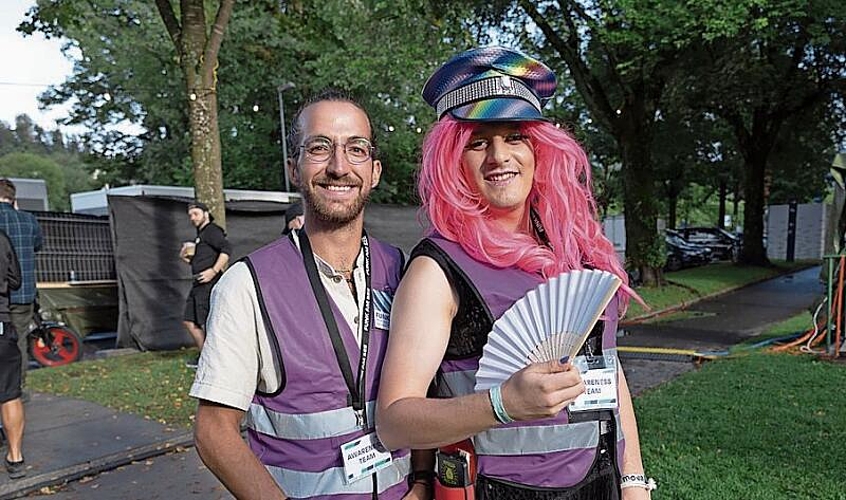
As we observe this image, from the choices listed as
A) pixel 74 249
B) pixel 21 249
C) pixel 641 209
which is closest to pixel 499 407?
pixel 21 249

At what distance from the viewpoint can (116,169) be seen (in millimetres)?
26578

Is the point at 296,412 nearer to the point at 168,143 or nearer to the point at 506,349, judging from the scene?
the point at 506,349

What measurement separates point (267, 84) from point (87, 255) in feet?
34.8

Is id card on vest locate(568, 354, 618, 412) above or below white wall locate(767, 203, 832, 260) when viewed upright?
above

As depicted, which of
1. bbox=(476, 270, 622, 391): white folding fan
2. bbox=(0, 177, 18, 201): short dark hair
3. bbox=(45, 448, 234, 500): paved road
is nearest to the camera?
bbox=(476, 270, 622, 391): white folding fan

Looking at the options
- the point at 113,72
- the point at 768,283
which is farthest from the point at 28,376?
the point at 768,283

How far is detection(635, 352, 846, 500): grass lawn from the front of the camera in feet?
12.7

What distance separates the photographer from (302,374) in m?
1.52

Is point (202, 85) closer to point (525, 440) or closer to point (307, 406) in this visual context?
point (307, 406)

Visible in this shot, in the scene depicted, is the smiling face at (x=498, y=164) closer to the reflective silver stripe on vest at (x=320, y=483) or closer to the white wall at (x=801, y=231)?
the reflective silver stripe on vest at (x=320, y=483)

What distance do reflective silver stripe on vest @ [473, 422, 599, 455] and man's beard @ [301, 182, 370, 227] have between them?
0.67m

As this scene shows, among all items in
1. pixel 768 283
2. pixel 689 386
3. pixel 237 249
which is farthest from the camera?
pixel 768 283

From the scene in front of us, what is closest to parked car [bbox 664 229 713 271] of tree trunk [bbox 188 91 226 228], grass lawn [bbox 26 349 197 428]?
tree trunk [bbox 188 91 226 228]

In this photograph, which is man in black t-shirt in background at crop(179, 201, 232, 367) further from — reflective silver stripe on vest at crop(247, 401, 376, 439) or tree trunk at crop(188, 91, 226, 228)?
reflective silver stripe on vest at crop(247, 401, 376, 439)
